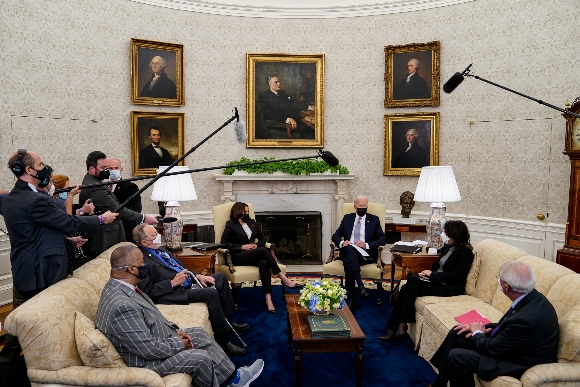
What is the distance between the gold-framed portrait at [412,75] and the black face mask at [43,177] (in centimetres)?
605

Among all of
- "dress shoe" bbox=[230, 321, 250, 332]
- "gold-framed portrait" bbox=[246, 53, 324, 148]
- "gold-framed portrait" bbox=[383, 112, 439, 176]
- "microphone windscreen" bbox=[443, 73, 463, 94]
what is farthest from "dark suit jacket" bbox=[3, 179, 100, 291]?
"gold-framed portrait" bbox=[383, 112, 439, 176]

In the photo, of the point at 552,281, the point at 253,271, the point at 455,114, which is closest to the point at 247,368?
the point at 253,271

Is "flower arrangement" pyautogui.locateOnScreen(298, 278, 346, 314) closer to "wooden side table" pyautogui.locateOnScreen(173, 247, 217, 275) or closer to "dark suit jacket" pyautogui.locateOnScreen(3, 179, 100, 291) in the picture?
"wooden side table" pyautogui.locateOnScreen(173, 247, 217, 275)

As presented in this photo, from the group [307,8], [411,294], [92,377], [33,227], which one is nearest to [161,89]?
[307,8]

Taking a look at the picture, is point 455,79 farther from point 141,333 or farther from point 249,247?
point 249,247

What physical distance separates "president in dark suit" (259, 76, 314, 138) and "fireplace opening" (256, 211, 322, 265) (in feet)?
5.23

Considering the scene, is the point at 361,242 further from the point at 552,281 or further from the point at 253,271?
the point at 552,281

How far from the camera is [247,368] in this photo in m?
3.75

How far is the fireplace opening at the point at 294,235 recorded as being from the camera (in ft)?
27.0

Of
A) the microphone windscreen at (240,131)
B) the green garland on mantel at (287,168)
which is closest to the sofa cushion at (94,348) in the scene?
the microphone windscreen at (240,131)

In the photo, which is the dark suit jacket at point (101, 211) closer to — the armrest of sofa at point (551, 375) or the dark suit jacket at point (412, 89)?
the armrest of sofa at point (551, 375)

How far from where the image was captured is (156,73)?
7652 millimetres

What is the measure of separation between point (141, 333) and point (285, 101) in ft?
20.0

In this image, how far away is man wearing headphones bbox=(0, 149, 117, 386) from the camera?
3.41 m
